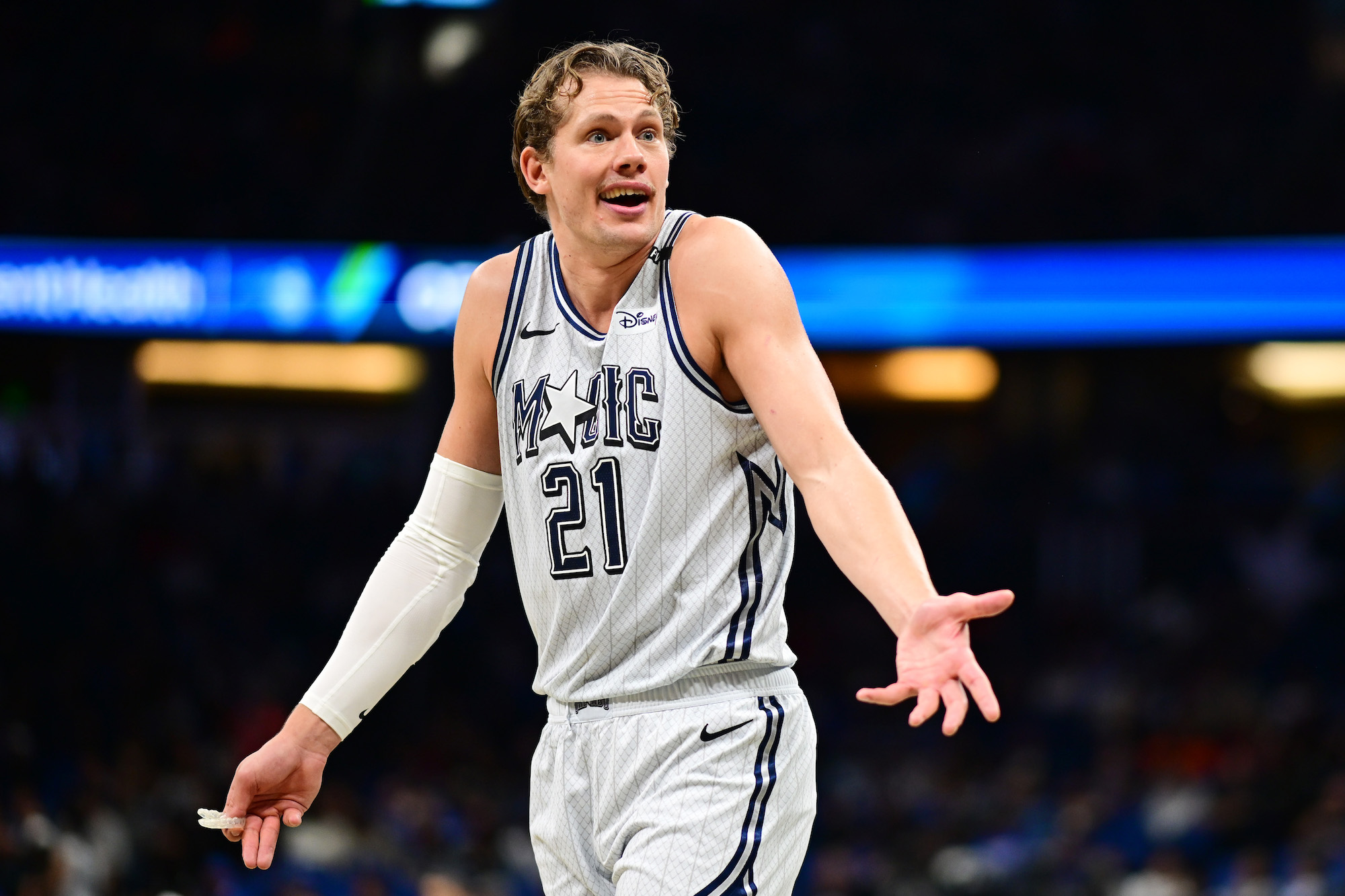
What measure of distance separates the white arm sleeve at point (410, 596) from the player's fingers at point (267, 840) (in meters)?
0.21

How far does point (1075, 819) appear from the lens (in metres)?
11.3

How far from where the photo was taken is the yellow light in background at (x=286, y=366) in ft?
53.1

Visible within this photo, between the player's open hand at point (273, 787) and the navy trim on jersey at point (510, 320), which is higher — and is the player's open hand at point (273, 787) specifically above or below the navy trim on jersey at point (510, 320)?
below

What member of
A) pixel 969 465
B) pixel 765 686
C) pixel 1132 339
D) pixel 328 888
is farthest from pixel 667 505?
pixel 969 465

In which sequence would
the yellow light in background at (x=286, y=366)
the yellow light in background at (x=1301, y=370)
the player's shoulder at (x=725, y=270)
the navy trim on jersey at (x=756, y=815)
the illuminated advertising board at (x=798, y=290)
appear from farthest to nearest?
the yellow light in background at (x=286, y=366) < the yellow light in background at (x=1301, y=370) < the illuminated advertising board at (x=798, y=290) < the player's shoulder at (x=725, y=270) < the navy trim on jersey at (x=756, y=815)

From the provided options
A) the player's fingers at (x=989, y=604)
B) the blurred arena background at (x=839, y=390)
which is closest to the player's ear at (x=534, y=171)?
the player's fingers at (x=989, y=604)

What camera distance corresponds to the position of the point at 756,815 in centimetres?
268

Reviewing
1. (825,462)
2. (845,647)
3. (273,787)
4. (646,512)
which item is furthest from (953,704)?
(845,647)

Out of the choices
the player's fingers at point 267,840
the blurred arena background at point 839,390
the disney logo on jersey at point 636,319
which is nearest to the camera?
the disney logo on jersey at point 636,319

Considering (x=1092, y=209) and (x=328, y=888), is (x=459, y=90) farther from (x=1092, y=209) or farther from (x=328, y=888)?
(x=328, y=888)

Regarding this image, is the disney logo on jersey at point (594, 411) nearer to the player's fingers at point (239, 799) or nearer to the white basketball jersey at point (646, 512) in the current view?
the white basketball jersey at point (646, 512)

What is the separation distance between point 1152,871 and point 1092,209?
19.1ft

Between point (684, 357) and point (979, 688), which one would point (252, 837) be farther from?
point (979, 688)

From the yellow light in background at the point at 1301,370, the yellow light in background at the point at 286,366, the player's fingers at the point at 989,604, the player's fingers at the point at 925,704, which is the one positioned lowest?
the yellow light in background at the point at 286,366
